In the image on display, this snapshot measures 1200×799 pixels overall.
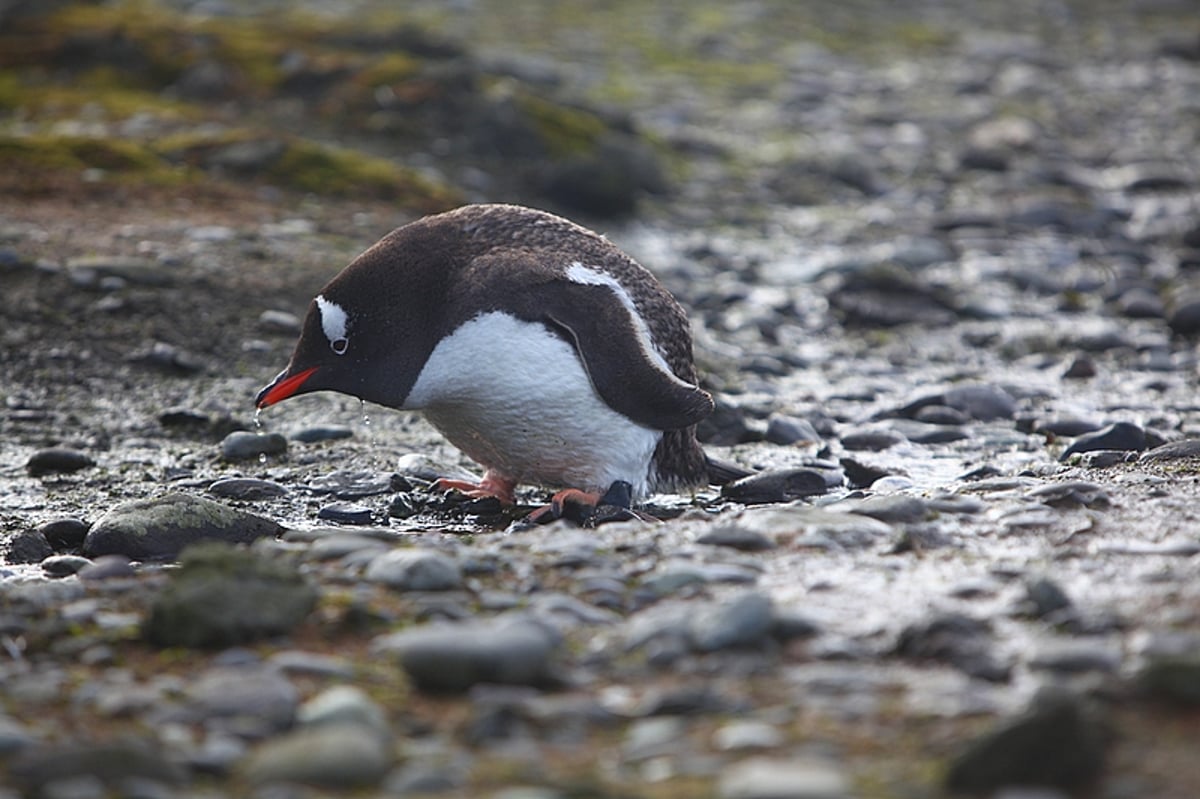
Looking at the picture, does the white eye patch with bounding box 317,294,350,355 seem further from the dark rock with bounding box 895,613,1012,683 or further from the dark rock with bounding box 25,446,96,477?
A: the dark rock with bounding box 895,613,1012,683

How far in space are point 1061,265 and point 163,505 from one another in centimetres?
748

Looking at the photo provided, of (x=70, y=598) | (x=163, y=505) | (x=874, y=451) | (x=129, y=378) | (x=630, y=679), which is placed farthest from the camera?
(x=129, y=378)

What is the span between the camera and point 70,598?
4.48m

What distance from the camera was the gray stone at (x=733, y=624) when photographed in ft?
12.6

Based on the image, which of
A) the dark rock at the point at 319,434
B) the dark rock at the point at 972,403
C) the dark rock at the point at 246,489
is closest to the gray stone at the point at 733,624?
the dark rock at the point at 246,489

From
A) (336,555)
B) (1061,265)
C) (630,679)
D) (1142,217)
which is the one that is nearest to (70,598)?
(336,555)

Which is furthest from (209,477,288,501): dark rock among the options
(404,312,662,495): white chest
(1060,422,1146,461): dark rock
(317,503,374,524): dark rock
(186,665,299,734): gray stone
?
(1060,422,1146,461): dark rock

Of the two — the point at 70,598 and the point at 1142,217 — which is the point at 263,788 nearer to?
the point at 70,598

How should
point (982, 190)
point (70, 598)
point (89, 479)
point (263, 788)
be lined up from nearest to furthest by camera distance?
point (263, 788), point (70, 598), point (89, 479), point (982, 190)

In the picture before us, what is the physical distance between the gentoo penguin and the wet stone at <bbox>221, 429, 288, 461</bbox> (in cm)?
101

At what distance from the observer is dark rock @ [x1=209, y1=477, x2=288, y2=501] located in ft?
21.5

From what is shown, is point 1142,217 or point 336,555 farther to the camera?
point 1142,217

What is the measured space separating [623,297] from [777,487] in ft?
3.30

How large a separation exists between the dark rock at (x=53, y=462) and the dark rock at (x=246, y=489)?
75 cm
